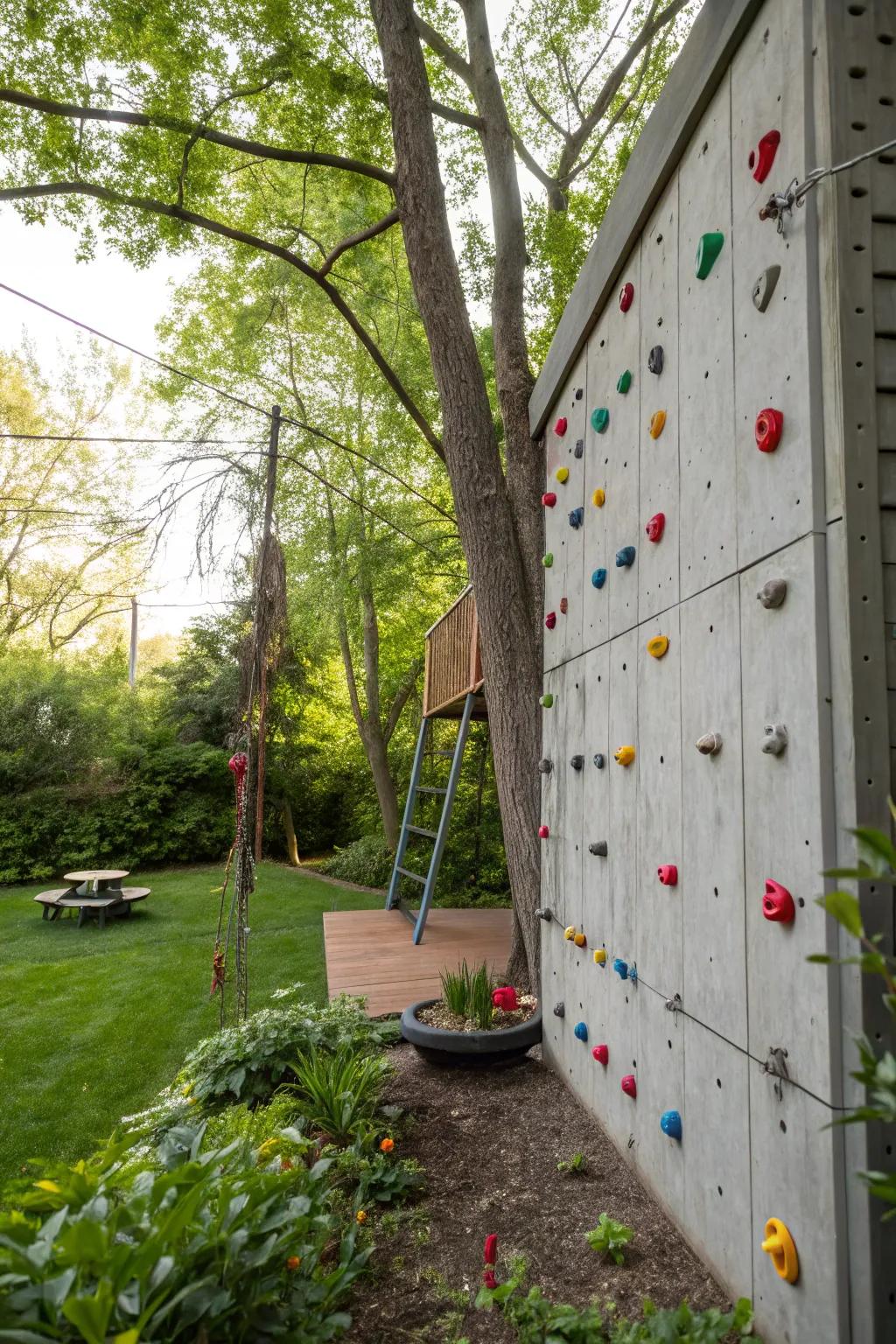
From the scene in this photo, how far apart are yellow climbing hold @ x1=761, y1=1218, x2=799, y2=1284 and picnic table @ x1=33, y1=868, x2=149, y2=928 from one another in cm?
771

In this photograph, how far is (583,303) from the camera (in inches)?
118

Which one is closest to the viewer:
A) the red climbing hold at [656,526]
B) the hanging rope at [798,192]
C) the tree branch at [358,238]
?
the hanging rope at [798,192]

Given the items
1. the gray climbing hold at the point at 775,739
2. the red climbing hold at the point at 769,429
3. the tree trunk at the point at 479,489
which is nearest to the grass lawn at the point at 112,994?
the tree trunk at the point at 479,489

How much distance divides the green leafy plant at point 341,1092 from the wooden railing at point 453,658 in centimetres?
268

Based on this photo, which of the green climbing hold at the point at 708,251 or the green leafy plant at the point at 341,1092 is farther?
the green leafy plant at the point at 341,1092

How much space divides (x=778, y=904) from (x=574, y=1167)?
136cm

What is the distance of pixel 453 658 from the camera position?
6016 millimetres

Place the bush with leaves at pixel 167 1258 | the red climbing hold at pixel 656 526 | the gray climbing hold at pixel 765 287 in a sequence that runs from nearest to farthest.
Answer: the bush with leaves at pixel 167 1258
the gray climbing hold at pixel 765 287
the red climbing hold at pixel 656 526

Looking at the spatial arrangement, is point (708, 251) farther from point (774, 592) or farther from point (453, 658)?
point (453, 658)

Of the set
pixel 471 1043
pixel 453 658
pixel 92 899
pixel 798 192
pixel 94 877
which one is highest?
pixel 798 192

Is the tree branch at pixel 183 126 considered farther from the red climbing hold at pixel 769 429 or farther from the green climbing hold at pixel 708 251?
the red climbing hold at pixel 769 429

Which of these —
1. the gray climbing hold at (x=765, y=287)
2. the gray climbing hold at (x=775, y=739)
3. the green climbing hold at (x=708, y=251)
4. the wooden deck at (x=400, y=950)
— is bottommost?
the wooden deck at (x=400, y=950)

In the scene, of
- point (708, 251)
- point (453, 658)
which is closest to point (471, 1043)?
point (708, 251)

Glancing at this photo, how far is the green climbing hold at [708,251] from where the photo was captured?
73.3 inches
